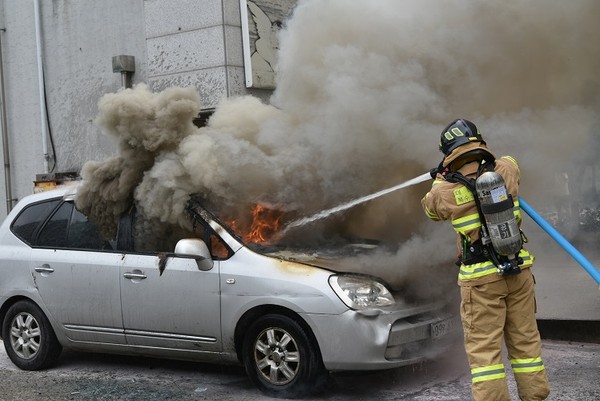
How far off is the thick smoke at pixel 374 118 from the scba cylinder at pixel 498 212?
1.38m

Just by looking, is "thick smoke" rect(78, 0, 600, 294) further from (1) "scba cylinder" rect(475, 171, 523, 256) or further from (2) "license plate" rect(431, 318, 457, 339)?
(1) "scba cylinder" rect(475, 171, 523, 256)

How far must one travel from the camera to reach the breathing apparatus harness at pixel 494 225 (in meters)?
4.57

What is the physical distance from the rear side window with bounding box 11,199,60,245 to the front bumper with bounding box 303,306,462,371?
285cm

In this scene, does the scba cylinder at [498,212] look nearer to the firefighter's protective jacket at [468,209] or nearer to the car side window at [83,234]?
the firefighter's protective jacket at [468,209]

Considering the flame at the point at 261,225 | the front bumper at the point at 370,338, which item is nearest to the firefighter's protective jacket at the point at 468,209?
the front bumper at the point at 370,338

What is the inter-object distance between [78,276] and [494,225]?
12.0ft

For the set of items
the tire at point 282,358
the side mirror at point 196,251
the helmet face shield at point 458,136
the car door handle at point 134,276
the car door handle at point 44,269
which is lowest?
the tire at point 282,358

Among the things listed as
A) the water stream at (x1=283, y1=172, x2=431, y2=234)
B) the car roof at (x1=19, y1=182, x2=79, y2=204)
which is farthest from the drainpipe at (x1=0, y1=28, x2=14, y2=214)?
the water stream at (x1=283, y1=172, x2=431, y2=234)

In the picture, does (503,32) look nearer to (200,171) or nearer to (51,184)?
(200,171)

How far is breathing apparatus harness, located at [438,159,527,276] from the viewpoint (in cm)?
457

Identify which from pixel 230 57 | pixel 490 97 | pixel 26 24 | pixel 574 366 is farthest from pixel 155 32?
pixel 574 366

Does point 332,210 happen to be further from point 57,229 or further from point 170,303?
point 57,229

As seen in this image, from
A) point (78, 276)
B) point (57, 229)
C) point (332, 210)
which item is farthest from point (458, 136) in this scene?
point (57, 229)

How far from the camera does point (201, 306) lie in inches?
240
